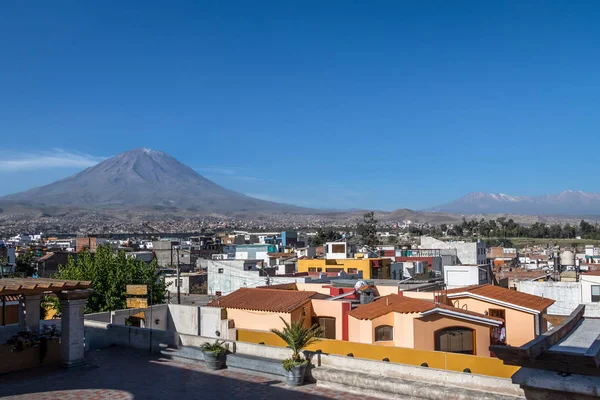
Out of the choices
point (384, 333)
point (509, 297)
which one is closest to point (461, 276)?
point (509, 297)

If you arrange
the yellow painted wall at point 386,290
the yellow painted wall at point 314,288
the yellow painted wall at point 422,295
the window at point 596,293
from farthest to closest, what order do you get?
the window at point 596,293, the yellow painted wall at point 314,288, the yellow painted wall at point 386,290, the yellow painted wall at point 422,295

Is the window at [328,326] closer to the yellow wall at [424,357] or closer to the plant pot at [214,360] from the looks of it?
the yellow wall at [424,357]

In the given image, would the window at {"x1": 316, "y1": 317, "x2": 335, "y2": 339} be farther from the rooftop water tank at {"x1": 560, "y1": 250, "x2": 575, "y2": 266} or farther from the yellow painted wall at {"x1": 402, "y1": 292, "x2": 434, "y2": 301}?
the rooftop water tank at {"x1": 560, "y1": 250, "x2": 575, "y2": 266}

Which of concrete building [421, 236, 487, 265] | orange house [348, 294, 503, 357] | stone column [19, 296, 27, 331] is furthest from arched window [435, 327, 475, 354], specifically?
concrete building [421, 236, 487, 265]

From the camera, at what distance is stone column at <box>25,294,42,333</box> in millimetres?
14266

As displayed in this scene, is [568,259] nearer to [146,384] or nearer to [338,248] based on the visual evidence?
[338,248]

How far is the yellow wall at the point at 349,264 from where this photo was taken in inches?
1639

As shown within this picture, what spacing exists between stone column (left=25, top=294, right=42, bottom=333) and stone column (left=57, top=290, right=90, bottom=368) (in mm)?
1469

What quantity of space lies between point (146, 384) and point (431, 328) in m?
8.99

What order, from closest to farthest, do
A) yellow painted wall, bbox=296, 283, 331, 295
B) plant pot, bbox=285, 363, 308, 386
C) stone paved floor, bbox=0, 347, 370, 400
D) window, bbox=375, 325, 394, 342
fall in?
stone paved floor, bbox=0, 347, 370, 400, plant pot, bbox=285, 363, 308, 386, window, bbox=375, 325, 394, 342, yellow painted wall, bbox=296, 283, 331, 295

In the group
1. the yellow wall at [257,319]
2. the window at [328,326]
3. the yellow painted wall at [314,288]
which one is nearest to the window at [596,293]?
the yellow painted wall at [314,288]

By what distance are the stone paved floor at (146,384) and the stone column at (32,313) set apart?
1.55m

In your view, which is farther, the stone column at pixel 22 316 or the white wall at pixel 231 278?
the white wall at pixel 231 278

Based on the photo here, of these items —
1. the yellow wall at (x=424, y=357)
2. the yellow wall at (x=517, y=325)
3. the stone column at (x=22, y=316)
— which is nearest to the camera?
the yellow wall at (x=424, y=357)
